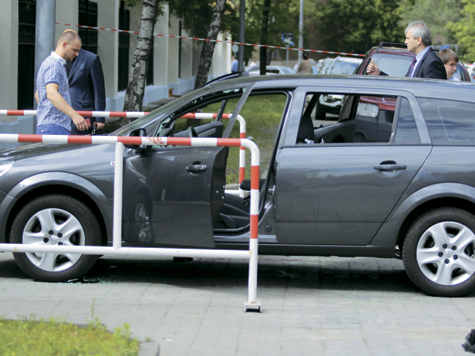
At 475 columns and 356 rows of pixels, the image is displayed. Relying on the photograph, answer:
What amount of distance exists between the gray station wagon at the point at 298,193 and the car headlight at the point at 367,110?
723 mm

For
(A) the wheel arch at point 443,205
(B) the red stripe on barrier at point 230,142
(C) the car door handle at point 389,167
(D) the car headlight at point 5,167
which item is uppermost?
(B) the red stripe on barrier at point 230,142

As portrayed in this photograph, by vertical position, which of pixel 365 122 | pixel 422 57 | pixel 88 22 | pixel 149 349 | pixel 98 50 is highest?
pixel 88 22

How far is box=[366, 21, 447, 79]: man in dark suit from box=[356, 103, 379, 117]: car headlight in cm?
53

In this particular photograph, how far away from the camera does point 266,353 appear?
4219 mm

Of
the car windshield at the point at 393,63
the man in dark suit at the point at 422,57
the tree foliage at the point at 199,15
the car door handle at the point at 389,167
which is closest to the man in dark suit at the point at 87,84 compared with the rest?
the man in dark suit at the point at 422,57

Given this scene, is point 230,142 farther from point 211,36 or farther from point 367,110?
point 211,36

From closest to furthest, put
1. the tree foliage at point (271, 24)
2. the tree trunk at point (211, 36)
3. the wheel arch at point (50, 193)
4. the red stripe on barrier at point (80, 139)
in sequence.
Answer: the red stripe on barrier at point (80, 139)
the wheel arch at point (50, 193)
the tree trunk at point (211, 36)
the tree foliage at point (271, 24)

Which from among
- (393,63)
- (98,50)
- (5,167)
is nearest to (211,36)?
(98,50)

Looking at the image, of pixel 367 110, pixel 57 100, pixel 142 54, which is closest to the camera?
pixel 367 110

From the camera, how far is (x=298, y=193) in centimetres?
544

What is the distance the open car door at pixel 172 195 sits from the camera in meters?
5.39

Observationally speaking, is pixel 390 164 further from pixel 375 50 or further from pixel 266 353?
pixel 375 50

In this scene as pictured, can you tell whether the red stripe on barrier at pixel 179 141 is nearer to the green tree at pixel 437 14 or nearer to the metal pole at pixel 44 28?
the metal pole at pixel 44 28

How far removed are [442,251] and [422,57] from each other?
2.45 meters
